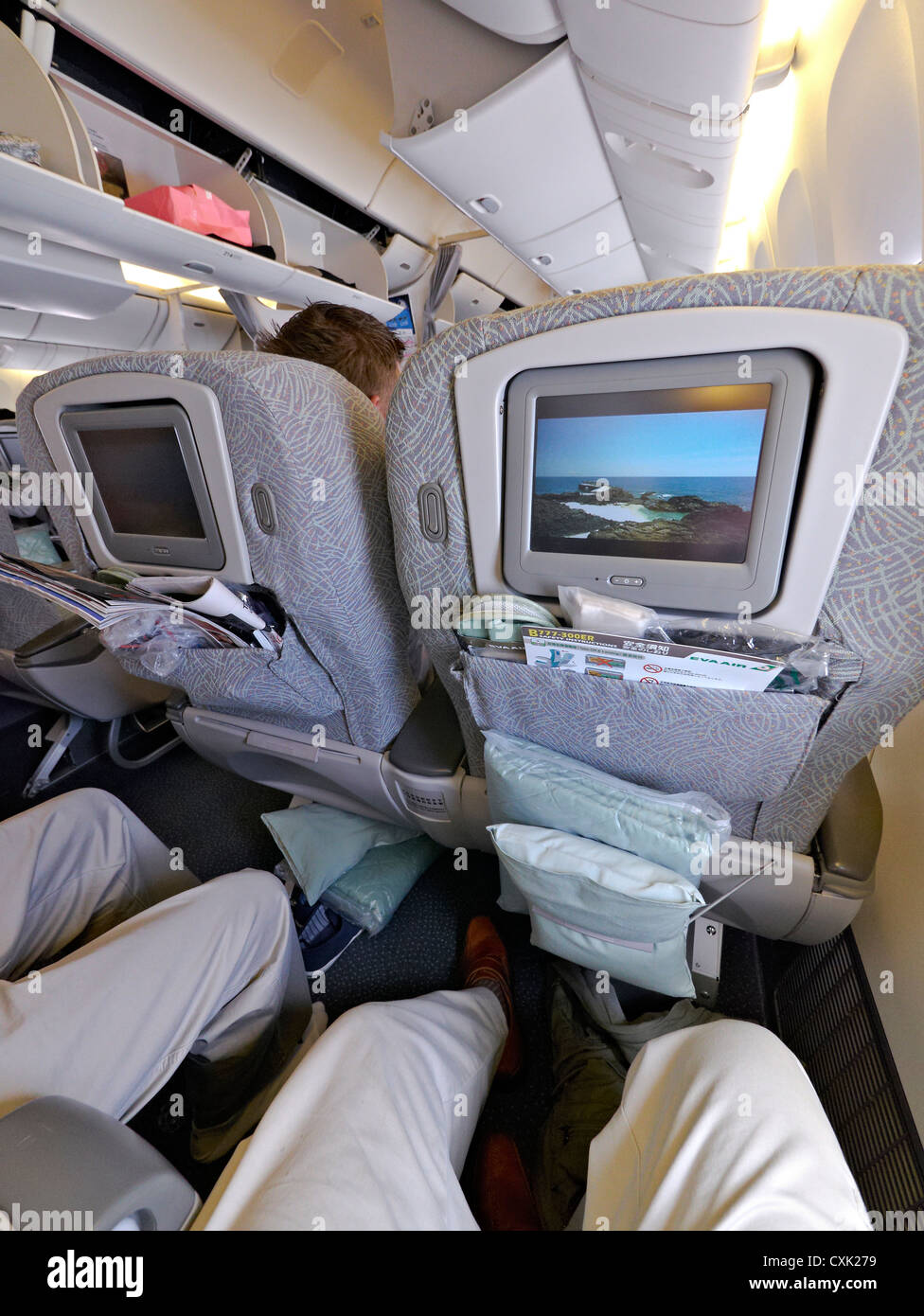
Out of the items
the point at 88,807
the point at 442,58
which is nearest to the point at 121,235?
the point at 442,58

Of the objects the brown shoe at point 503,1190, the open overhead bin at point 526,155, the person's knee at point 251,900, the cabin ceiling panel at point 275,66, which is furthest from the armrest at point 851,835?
the cabin ceiling panel at point 275,66

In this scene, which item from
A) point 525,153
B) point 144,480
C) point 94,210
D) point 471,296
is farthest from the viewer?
point 471,296

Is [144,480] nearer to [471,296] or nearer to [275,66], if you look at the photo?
[275,66]

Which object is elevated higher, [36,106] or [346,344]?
[36,106]

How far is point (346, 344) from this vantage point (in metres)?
1.57

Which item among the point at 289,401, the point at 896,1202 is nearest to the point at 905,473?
the point at 289,401

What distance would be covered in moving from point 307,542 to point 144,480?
0.39 m

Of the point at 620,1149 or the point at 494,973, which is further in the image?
the point at 494,973

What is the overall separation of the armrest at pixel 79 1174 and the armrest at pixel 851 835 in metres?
1.07

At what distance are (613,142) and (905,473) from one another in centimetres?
253

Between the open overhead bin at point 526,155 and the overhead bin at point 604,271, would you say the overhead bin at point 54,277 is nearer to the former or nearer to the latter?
the open overhead bin at point 526,155

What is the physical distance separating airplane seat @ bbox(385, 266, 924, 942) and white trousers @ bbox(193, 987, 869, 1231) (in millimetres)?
389

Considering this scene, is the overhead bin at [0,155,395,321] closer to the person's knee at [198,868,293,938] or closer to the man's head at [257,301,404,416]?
the man's head at [257,301,404,416]

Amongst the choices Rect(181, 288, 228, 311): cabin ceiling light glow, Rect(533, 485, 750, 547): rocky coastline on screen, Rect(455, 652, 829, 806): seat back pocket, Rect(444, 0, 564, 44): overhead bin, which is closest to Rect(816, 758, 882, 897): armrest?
Rect(455, 652, 829, 806): seat back pocket
